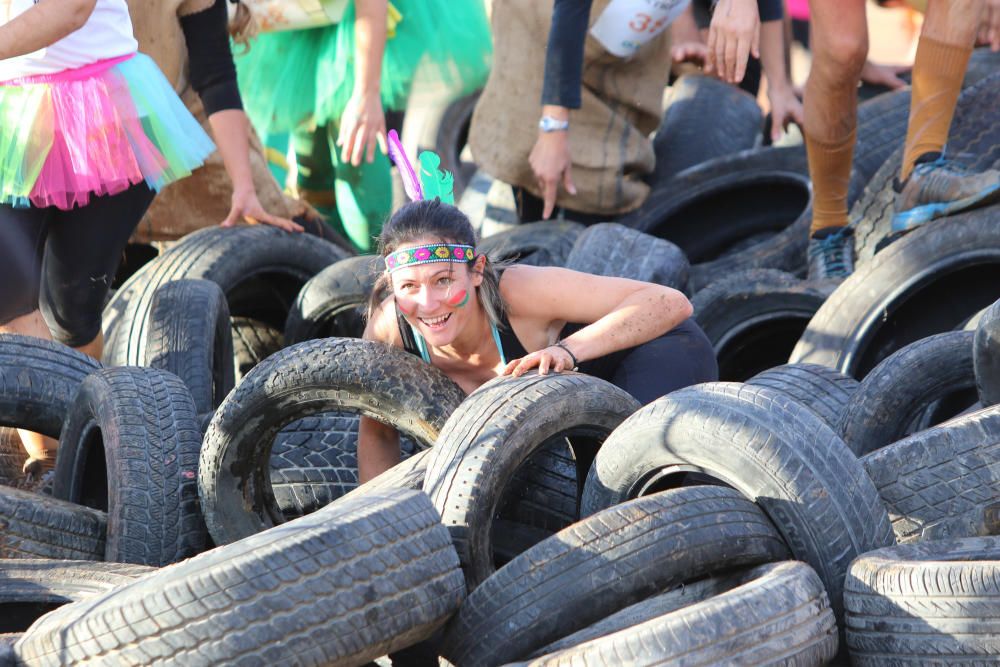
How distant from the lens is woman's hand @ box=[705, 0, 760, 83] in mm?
4242

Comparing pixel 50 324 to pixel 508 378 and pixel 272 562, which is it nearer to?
pixel 508 378

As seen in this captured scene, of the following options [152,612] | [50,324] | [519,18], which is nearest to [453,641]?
[152,612]

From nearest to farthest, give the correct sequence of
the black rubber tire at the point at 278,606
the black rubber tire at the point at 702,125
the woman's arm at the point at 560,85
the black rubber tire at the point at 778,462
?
the black rubber tire at the point at 278,606
the black rubber tire at the point at 778,462
the woman's arm at the point at 560,85
the black rubber tire at the point at 702,125

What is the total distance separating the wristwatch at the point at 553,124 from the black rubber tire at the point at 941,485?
8.12 ft

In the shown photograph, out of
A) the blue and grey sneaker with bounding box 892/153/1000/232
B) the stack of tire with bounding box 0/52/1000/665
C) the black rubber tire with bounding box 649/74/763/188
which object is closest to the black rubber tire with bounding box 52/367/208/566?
the stack of tire with bounding box 0/52/1000/665

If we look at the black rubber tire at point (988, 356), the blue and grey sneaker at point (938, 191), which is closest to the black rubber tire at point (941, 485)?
the black rubber tire at point (988, 356)

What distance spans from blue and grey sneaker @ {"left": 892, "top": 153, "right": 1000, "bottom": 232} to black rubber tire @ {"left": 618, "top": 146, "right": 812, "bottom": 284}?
1.36 m

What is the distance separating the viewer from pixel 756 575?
2.66 metres

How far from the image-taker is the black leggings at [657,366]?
372cm

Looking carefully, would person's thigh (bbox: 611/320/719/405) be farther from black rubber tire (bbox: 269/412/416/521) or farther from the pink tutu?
the pink tutu

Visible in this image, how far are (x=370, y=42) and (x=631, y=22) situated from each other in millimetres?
1096

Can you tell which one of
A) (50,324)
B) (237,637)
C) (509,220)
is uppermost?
(237,637)

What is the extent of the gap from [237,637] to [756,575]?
102 centimetres

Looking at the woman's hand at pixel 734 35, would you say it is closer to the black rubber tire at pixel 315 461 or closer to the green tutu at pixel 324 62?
the black rubber tire at pixel 315 461
